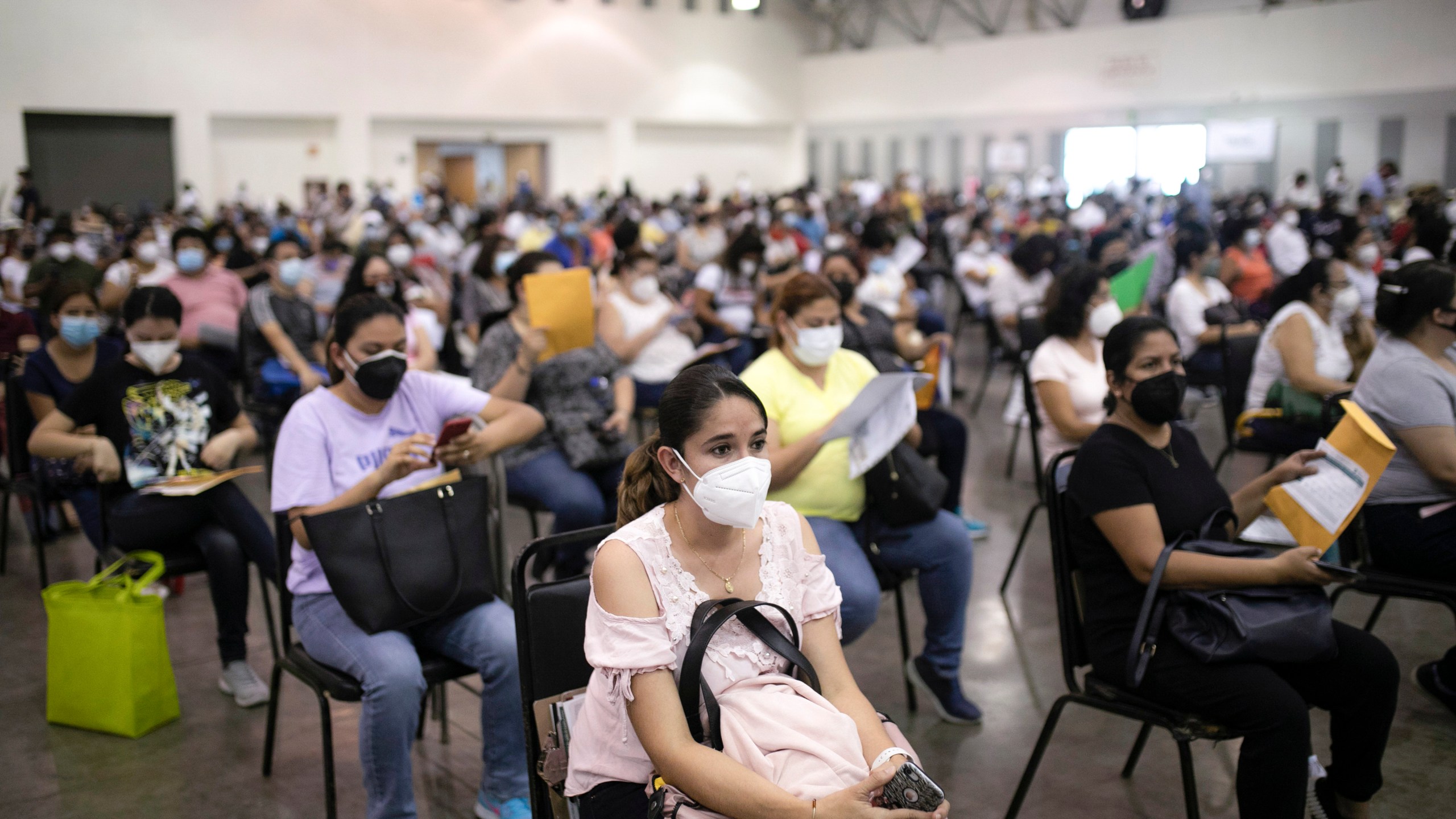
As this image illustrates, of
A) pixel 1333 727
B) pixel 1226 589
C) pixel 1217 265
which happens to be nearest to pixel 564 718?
pixel 1226 589

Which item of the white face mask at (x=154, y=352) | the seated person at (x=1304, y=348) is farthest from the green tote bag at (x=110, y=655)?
the seated person at (x=1304, y=348)

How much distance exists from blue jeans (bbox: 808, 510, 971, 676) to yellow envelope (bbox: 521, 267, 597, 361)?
136 cm

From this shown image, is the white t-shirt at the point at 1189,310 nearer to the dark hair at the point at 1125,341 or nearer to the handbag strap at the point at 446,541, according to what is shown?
the dark hair at the point at 1125,341

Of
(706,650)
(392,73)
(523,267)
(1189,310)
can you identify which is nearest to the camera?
(706,650)

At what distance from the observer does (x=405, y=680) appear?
2459mm

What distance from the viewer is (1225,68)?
20125 millimetres

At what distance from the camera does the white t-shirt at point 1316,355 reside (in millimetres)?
4590

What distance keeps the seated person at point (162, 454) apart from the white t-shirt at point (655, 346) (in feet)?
7.77

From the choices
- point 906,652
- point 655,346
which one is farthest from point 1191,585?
point 655,346

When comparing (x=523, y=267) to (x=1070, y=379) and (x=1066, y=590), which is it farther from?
(x=1066, y=590)

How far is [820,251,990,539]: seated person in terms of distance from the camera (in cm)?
427

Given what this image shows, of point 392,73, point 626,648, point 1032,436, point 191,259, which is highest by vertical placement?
point 392,73

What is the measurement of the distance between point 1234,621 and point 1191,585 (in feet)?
0.36

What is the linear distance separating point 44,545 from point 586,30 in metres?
21.2
